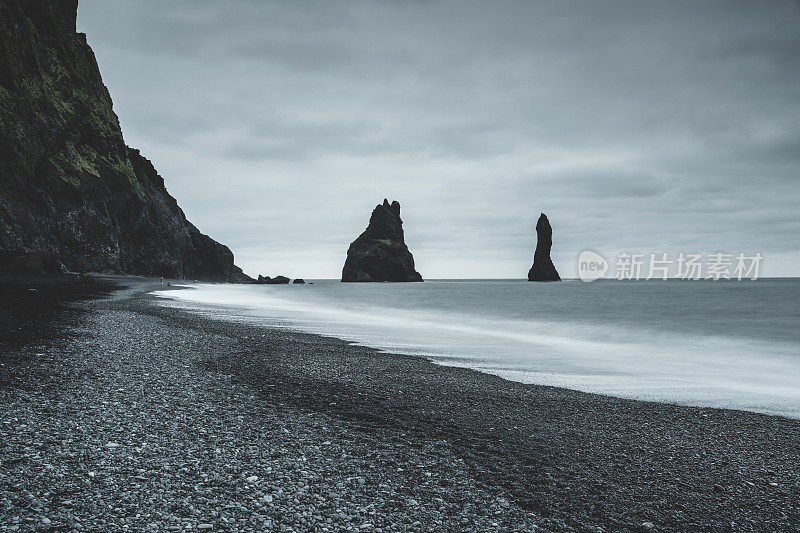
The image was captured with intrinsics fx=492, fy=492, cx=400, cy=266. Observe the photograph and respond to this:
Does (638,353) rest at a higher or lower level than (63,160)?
lower

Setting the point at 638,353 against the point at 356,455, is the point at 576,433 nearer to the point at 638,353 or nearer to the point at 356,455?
the point at 356,455

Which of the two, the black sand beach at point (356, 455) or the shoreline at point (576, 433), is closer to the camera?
the black sand beach at point (356, 455)

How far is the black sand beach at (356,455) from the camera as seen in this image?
525 centimetres

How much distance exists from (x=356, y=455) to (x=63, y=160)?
80.9 m

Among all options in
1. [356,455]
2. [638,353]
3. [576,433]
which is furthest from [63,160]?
[576,433]

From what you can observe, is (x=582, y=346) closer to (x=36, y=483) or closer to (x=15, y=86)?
(x=36, y=483)

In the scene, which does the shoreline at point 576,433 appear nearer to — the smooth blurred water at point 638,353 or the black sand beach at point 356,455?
the black sand beach at point 356,455

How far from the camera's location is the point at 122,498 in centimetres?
516

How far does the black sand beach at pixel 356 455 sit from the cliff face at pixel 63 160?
4912 cm

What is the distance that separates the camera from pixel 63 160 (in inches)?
2761

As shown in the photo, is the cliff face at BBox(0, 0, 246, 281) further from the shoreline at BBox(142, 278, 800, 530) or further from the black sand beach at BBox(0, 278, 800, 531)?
the shoreline at BBox(142, 278, 800, 530)

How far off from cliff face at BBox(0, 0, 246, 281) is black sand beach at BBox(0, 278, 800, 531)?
4912 centimetres

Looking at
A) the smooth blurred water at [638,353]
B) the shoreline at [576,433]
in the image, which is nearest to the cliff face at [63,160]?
the smooth blurred water at [638,353]

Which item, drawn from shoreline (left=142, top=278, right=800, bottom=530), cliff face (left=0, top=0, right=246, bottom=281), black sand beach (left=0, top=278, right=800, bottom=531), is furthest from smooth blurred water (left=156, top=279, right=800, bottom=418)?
cliff face (left=0, top=0, right=246, bottom=281)
